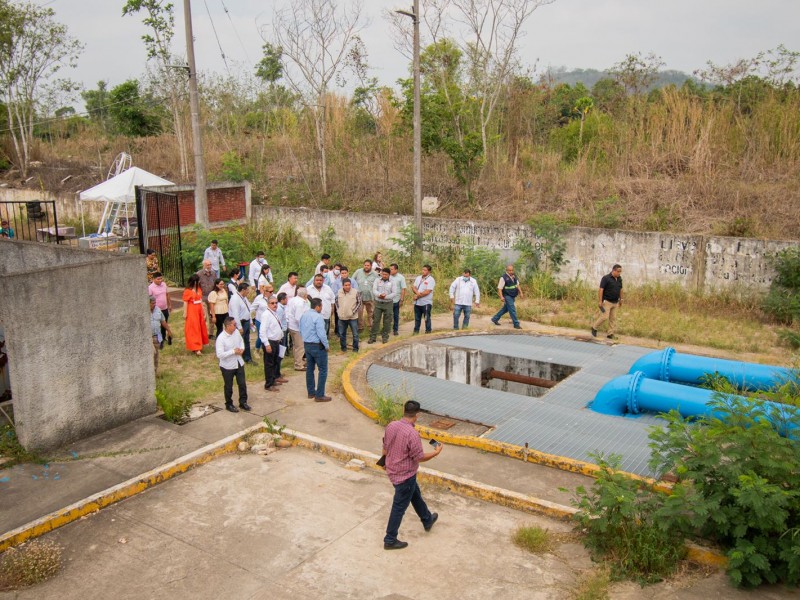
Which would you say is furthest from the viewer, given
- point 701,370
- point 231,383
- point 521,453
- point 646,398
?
point 701,370

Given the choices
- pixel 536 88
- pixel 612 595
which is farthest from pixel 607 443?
pixel 536 88

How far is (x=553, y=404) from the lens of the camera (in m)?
10.1

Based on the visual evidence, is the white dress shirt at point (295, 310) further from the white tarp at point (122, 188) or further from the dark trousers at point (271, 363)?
the white tarp at point (122, 188)

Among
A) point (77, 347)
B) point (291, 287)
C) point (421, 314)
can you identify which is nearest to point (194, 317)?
point (291, 287)

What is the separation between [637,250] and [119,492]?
13100 mm

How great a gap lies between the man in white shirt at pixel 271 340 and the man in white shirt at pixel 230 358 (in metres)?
0.85

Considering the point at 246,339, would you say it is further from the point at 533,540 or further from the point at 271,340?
the point at 533,540

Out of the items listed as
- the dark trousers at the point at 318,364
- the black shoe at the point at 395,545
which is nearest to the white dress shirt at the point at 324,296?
the dark trousers at the point at 318,364

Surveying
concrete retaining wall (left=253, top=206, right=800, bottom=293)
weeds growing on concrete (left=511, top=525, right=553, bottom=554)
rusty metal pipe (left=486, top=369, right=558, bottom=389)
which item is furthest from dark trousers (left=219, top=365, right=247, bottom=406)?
concrete retaining wall (left=253, top=206, right=800, bottom=293)

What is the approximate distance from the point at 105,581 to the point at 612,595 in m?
4.48

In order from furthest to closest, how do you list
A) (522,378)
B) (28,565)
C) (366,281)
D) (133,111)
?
1. (133,111)
2. (366,281)
3. (522,378)
4. (28,565)

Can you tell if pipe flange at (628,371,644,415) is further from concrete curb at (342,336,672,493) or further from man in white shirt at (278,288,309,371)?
man in white shirt at (278,288,309,371)

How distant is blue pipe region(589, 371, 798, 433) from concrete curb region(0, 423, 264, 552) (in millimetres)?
4896

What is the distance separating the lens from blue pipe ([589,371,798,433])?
29.6 feet
